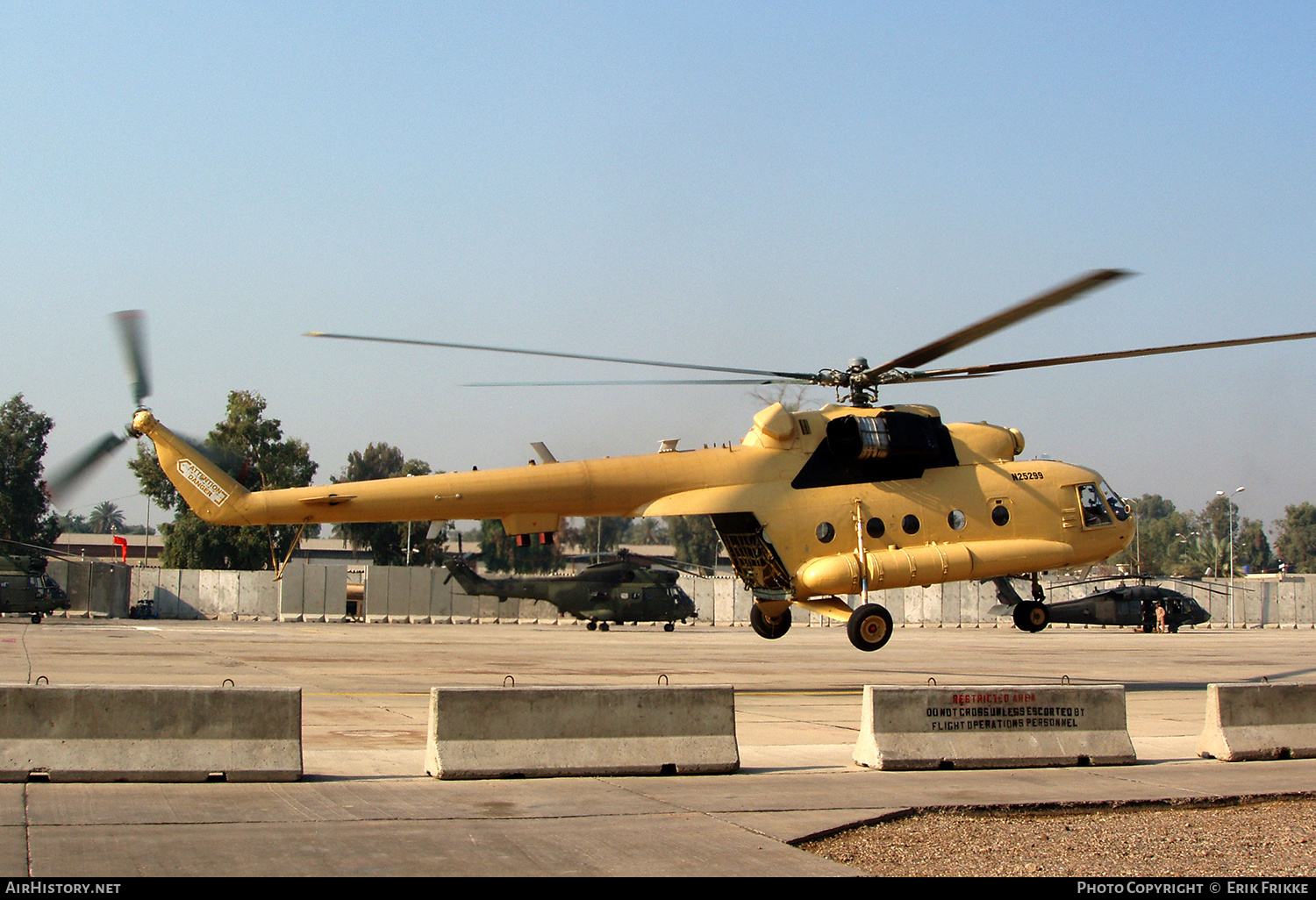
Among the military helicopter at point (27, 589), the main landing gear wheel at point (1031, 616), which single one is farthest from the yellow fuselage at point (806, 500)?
the military helicopter at point (27, 589)

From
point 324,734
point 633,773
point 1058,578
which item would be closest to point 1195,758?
point 633,773

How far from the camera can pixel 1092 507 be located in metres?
19.2

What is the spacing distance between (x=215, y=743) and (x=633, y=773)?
3505 millimetres

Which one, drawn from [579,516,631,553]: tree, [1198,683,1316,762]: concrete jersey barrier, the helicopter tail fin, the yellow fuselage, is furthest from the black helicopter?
[579,516,631,553]: tree

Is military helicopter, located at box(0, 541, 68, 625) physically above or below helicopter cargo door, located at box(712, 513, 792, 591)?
below

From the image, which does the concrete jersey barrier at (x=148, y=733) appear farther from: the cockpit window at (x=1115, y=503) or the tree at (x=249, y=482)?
the tree at (x=249, y=482)

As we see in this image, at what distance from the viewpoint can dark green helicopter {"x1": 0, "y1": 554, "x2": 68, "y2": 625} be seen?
124ft

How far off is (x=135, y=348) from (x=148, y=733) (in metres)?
10.7

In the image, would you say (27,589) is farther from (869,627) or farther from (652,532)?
(652,532)

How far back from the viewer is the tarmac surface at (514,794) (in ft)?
22.3

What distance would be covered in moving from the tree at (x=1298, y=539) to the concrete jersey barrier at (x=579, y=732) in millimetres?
155717

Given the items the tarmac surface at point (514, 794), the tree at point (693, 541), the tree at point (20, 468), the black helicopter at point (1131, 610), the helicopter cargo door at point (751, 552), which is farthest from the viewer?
the tree at point (693, 541)

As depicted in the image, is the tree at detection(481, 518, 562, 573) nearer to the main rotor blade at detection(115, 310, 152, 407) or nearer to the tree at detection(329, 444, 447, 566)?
the tree at detection(329, 444, 447, 566)

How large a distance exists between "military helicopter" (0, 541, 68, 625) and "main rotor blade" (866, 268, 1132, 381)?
32179 mm
